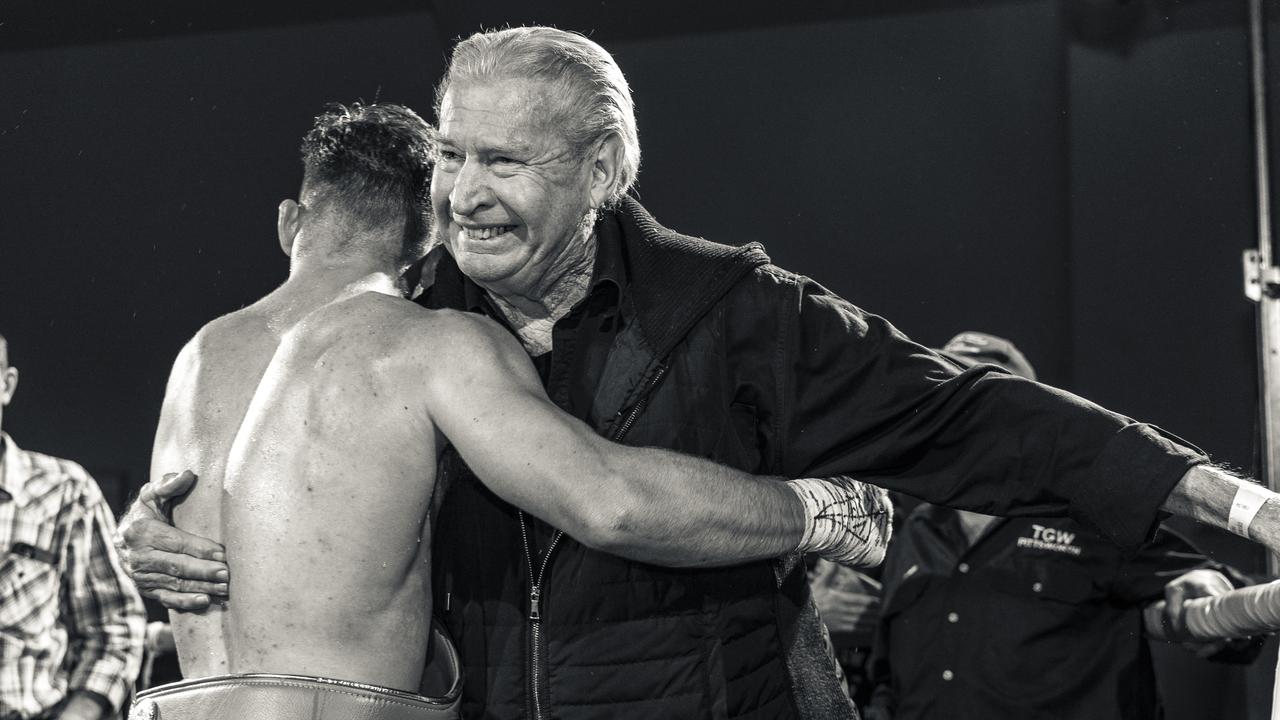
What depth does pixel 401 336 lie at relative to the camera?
1.55 m

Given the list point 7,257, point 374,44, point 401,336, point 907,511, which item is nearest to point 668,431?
point 401,336

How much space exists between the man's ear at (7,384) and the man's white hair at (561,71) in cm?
209

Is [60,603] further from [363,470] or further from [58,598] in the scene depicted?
[363,470]

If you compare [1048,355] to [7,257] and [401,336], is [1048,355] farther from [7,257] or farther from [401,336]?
[7,257]

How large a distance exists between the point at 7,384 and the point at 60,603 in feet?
2.13

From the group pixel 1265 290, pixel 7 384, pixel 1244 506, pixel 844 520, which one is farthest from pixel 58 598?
pixel 1265 290

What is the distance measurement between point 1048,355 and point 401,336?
2.40m

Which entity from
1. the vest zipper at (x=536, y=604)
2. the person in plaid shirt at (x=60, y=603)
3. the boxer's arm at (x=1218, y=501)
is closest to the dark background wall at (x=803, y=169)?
the person in plaid shirt at (x=60, y=603)

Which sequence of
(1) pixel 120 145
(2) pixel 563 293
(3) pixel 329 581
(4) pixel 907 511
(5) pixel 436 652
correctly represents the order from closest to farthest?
1. (3) pixel 329 581
2. (5) pixel 436 652
3. (2) pixel 563 293
4. (4) pixel 907 511
5. (1) pixel 120 145

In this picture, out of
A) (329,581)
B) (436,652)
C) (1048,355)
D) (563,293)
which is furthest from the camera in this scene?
(1048,355)

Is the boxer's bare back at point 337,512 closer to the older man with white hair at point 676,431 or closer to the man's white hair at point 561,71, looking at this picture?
the older man with white hair at point 676,431

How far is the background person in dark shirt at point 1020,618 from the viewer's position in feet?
9.05

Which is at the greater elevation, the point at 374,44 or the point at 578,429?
the point at 374,44

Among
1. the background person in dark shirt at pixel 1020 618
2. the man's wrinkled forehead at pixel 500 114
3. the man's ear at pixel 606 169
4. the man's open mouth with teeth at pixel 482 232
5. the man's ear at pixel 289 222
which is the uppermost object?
the man's wrinkled forehead at pixel 500 114
